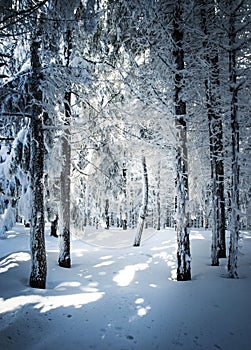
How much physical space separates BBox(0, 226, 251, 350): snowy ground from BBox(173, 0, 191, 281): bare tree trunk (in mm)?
600

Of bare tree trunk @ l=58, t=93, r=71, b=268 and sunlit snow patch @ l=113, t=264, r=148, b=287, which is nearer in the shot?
sunlit snow patch @ l=113, t=264, r=148, b=287

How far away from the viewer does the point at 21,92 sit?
5738 mm

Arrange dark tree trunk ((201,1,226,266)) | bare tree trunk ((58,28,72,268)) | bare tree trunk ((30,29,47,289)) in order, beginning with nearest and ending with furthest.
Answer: bare tree trunk ((30,29,47,289)), dark tree trunk ((201,1,226,266)), bare tree trunk ((58,28,72,268))

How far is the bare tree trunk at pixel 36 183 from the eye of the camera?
5.76 metres

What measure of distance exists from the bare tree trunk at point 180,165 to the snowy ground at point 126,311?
60 centimetres

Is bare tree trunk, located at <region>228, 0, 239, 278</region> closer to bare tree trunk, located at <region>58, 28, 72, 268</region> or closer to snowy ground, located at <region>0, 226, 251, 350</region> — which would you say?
snowy ground, located at <region>0, 226, 251, 350</region>

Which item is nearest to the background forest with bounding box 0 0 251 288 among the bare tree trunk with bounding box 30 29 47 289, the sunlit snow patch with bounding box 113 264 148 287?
the bare tree trunk with bounding box 30 29 47 289

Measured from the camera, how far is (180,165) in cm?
665

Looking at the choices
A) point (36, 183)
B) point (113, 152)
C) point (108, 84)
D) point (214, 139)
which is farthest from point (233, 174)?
point (36, 183)

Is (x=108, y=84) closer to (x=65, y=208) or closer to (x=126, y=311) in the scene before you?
(x=65, y=208)

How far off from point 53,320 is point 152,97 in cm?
584

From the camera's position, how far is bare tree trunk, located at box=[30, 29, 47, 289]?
5762 mm

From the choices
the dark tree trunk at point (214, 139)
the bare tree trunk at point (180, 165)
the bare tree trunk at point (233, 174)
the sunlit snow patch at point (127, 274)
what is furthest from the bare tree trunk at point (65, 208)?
the bare tree trunk at point (233, 174)

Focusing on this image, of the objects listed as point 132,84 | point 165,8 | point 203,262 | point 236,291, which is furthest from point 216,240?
point 165,8
